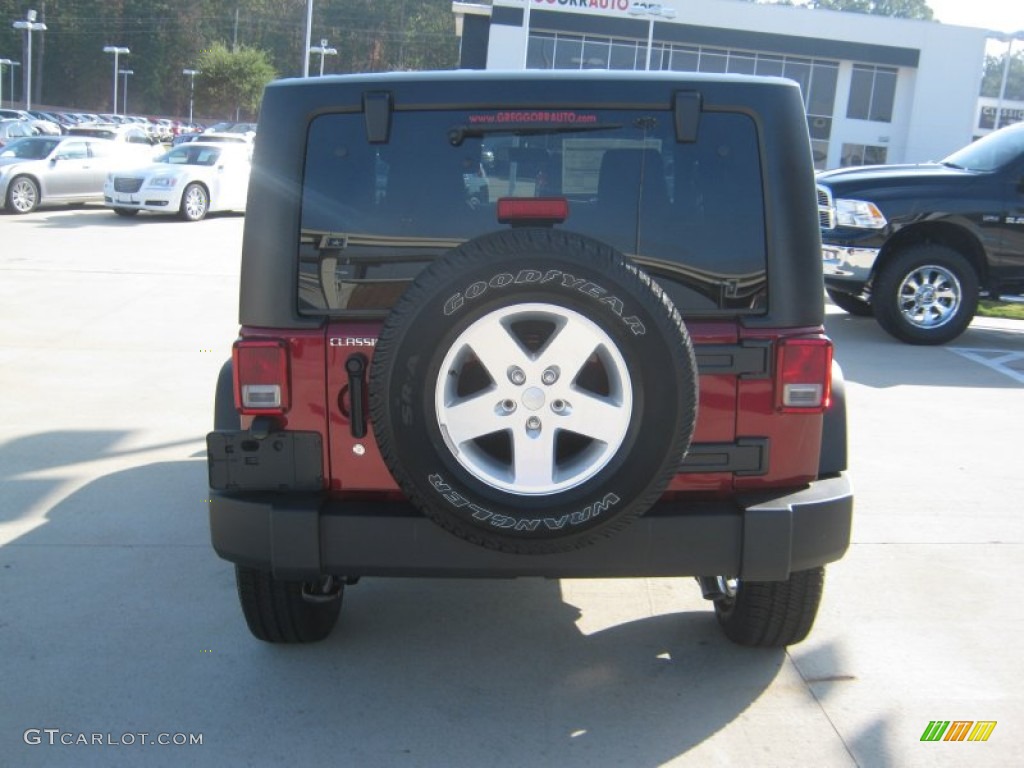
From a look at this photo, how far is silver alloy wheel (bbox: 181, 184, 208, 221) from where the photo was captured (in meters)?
21.1

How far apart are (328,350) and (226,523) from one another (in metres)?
0.64

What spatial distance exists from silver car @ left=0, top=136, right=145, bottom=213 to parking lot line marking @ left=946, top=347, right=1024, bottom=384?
17374 mm

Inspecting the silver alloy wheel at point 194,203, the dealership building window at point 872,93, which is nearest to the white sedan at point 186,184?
the silver alloy wheel at point 194,203

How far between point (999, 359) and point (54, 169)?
18.1m

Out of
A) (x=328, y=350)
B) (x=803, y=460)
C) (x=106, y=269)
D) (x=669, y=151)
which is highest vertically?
(x=669, y=151)

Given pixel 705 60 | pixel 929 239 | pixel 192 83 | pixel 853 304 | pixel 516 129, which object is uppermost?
pixel 705 60

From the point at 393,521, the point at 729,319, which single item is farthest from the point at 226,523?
the point at 729,319

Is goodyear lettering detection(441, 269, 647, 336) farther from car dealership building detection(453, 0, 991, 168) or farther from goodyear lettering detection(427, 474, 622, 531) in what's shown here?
car dealership building detection(453, 0, 991, 168)

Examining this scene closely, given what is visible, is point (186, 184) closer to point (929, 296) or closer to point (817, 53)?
point (929, 296)

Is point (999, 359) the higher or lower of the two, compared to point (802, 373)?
lower

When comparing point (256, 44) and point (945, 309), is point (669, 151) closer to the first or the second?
point (945, 309)

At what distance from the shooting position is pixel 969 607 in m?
4.66

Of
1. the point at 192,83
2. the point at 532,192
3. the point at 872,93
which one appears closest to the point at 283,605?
the point at 532,192
